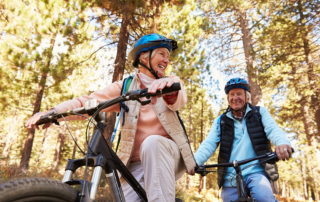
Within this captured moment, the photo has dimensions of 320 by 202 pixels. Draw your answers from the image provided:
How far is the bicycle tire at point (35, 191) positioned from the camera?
1127 mm

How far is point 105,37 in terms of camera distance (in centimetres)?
963

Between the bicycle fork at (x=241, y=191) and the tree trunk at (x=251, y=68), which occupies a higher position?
the tree trunk at (x=251, y=68)

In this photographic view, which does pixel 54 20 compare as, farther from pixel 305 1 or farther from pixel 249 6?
pixel 305 1

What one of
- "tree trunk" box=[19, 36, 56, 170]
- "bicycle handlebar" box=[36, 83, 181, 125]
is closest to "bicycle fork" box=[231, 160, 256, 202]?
"bicycle handlebar" box=[36, 83, 181, 125]

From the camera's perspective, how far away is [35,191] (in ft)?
3.96

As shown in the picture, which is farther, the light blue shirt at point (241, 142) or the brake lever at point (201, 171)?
the light blue shirt at point (241, 142)

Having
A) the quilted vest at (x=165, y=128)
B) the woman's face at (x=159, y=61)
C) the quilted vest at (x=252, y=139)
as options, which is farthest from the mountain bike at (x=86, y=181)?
the quilted vest at (x=252, y=139)

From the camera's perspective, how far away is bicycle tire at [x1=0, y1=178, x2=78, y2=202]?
1.13 metres

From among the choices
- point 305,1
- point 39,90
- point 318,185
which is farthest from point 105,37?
point 318,185

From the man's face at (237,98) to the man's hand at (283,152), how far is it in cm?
102

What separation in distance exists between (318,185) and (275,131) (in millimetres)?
12160

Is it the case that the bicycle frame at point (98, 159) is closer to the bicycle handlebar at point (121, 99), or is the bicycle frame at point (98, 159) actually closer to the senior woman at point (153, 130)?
the bicycle handlebar at point (121, 99)

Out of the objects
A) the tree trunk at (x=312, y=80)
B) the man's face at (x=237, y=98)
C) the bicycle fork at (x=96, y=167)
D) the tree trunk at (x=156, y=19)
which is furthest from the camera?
the tree trunk at (x=312, y=80)

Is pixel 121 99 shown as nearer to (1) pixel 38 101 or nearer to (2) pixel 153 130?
(2) pixel 153 130
